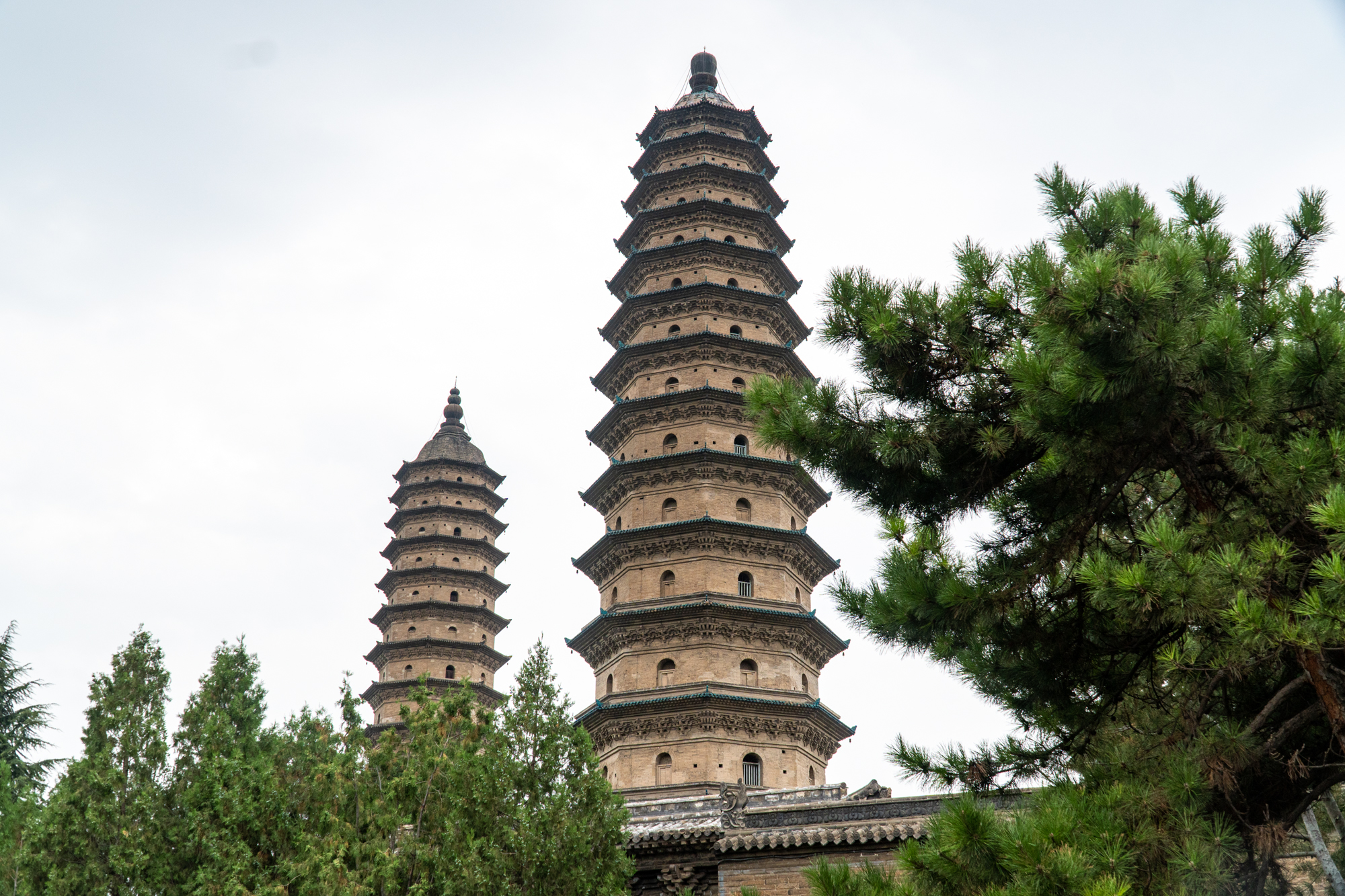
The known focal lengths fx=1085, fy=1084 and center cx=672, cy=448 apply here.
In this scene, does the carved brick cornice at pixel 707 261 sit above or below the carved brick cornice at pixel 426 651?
above

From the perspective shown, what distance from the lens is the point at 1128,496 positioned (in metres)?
8.41

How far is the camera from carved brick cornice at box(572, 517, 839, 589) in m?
22.8

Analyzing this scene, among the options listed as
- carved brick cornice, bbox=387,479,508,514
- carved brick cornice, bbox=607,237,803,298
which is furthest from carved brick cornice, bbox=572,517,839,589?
carved brick cornice, bbox=387,479,508,514

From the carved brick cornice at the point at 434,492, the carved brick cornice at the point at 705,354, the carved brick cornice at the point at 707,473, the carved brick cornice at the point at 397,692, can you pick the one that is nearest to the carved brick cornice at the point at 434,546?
the carved brick cornice at the point at 434,492

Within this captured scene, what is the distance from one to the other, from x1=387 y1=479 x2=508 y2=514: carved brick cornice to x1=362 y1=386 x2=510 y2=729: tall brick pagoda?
0.02 meters

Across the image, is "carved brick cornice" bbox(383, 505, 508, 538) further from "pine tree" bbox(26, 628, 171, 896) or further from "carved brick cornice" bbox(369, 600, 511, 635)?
"pine tree" bbox(26, 628, 171, 896)

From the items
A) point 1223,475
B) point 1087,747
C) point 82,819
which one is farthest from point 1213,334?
point 82,819

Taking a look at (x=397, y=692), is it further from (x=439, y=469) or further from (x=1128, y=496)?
(x=1128, y=496)

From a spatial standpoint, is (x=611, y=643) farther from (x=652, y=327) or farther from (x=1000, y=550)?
(x=1000, y=550)

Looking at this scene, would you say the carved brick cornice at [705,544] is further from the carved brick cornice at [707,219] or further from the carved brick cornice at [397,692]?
the carved brick cornice at [397,692]

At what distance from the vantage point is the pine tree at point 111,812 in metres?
12.6

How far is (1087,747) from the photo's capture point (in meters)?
7.45

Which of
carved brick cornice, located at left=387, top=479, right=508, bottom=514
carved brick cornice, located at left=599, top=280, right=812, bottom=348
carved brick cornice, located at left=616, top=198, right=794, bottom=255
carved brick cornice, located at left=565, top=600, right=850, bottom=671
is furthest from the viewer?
carved brick cornice, located at left=387, top=479, right=508, bottom=514

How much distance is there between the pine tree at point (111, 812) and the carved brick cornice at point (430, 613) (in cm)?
2115
